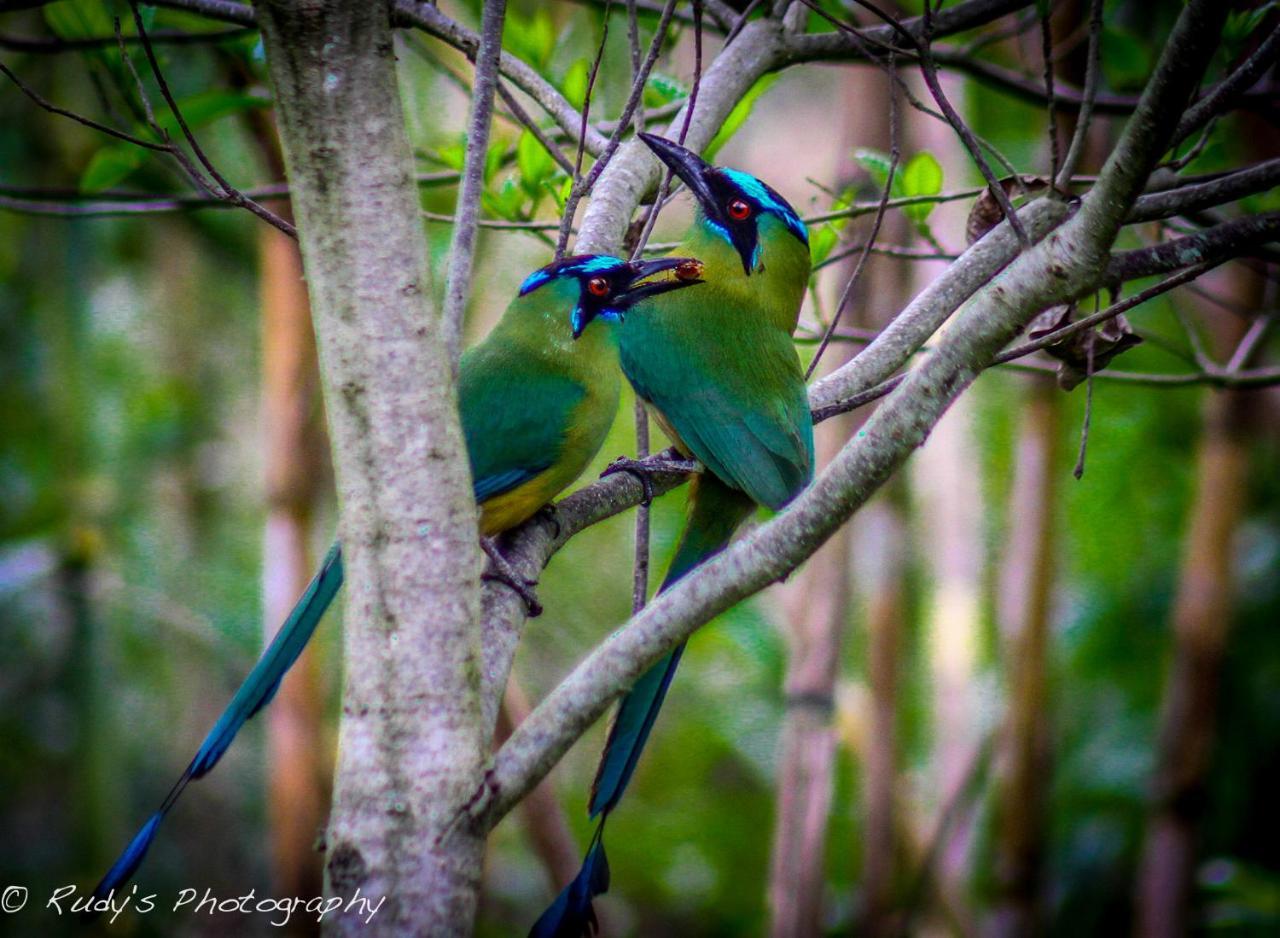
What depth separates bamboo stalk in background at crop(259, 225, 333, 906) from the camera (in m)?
3.68

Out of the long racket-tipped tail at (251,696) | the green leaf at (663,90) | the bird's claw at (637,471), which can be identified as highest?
the green leaf at (663,90)

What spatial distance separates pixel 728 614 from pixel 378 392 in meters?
4.04

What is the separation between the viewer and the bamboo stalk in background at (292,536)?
12.1 feet

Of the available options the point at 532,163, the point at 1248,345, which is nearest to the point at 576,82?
the point at 532,163

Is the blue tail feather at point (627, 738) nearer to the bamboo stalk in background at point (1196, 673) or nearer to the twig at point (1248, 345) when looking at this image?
the twig at point (1248, 345)

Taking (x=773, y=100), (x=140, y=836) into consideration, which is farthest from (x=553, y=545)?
(x=773, y=100)

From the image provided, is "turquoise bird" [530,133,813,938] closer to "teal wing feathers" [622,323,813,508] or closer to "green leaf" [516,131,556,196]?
"teal wing feathers" [622,323,813,508]

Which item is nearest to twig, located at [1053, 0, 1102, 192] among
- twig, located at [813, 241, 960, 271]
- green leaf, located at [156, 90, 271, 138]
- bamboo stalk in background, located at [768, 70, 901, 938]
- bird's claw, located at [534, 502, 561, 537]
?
twig, located at [813, 241, 960, 271]

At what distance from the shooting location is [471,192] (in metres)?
1.53

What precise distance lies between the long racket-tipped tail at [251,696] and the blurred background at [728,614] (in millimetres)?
906

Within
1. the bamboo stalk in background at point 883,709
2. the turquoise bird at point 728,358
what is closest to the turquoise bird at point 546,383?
the turquoise bird at point 728,358

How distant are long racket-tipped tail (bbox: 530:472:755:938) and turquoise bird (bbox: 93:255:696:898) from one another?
35cm

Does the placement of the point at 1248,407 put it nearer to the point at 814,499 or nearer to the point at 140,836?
the point at 814,499

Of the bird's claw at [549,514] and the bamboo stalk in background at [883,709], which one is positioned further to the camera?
the bamboo stalk in background at [883,709]
